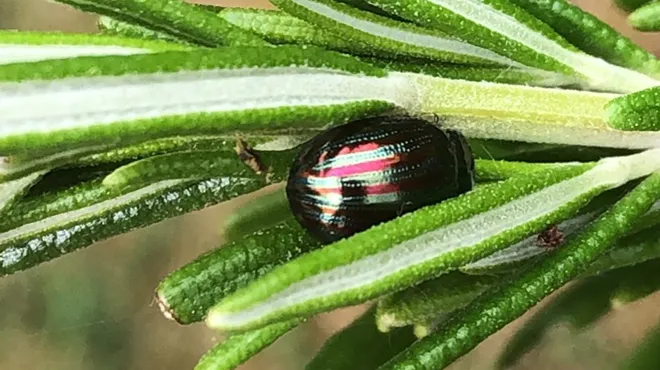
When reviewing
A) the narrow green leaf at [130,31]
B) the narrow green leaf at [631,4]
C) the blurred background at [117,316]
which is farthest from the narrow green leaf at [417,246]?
the blurred background at [117,316]

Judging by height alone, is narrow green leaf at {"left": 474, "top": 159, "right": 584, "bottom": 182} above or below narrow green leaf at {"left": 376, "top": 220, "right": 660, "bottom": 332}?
above

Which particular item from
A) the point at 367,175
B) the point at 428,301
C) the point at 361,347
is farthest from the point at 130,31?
the point at 361,347

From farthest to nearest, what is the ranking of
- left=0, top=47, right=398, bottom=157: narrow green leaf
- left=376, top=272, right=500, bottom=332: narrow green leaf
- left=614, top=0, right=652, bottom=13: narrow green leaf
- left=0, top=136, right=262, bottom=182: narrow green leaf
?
left=614, top=0, right=652, bottom=13: narrow green leaf < left=376, top=272, right=500, bottom=332: narrow green leaf < left=0, top=136, right=262, bottom=182: narrow green leaf < left=0, top=47, right=398, bottom=157: narrow green leaf

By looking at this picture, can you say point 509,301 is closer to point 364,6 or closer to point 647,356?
point 364,6

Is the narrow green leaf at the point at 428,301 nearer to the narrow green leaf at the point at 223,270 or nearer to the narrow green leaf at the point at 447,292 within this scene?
the narrow green leaf at the point at 447,292

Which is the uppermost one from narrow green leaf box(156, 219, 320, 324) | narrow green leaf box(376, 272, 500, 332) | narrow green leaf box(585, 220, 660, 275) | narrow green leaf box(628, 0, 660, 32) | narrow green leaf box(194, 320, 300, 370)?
narrow green leaf box(628, 0, 660, 32)

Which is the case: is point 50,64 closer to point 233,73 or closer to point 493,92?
point 233,73

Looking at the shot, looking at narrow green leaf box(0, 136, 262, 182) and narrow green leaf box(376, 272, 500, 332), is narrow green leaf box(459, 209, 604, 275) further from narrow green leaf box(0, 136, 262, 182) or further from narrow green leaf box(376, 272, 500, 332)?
narrow green leaf box(0, 136, 262, 182)

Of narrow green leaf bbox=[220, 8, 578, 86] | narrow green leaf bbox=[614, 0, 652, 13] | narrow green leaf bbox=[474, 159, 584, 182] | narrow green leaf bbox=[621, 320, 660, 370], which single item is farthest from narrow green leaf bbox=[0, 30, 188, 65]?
narrow green leaf bbox=[621, 320, 660, 370]
